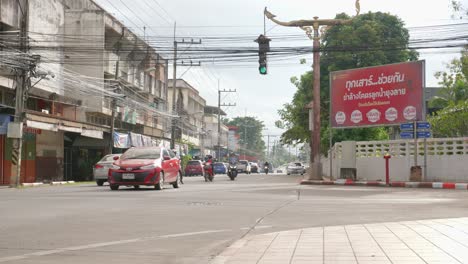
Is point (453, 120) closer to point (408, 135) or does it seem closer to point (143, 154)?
point (408, 135)

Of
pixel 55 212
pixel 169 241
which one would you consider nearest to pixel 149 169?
pixel 55 212

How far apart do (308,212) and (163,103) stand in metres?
49.2

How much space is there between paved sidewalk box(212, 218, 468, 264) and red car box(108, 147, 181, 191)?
11812mm

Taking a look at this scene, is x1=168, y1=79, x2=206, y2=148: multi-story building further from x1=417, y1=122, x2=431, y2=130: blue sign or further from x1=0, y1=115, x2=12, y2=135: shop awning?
x1=417, y1=122, x2=431, y2=130: blue sign

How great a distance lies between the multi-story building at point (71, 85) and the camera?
3128 cm

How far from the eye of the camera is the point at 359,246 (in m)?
7.17

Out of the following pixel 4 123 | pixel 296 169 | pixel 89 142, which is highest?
pixel 4 123

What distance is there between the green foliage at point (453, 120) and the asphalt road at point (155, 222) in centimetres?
2274

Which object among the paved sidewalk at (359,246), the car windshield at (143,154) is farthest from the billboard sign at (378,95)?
the paved sidewalk at (359,246)

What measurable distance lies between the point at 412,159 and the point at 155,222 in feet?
63.1

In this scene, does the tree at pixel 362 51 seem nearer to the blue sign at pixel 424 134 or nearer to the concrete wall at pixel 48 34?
the blue sign at pixel 424 134

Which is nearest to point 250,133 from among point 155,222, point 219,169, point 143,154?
point 219,169

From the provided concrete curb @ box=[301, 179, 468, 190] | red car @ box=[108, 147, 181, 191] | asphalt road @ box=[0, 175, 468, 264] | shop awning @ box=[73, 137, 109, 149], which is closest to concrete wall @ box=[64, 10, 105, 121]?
shop awning @ box=[73, 137, 109, 149]

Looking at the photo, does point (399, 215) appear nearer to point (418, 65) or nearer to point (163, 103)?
point (418, 65)
